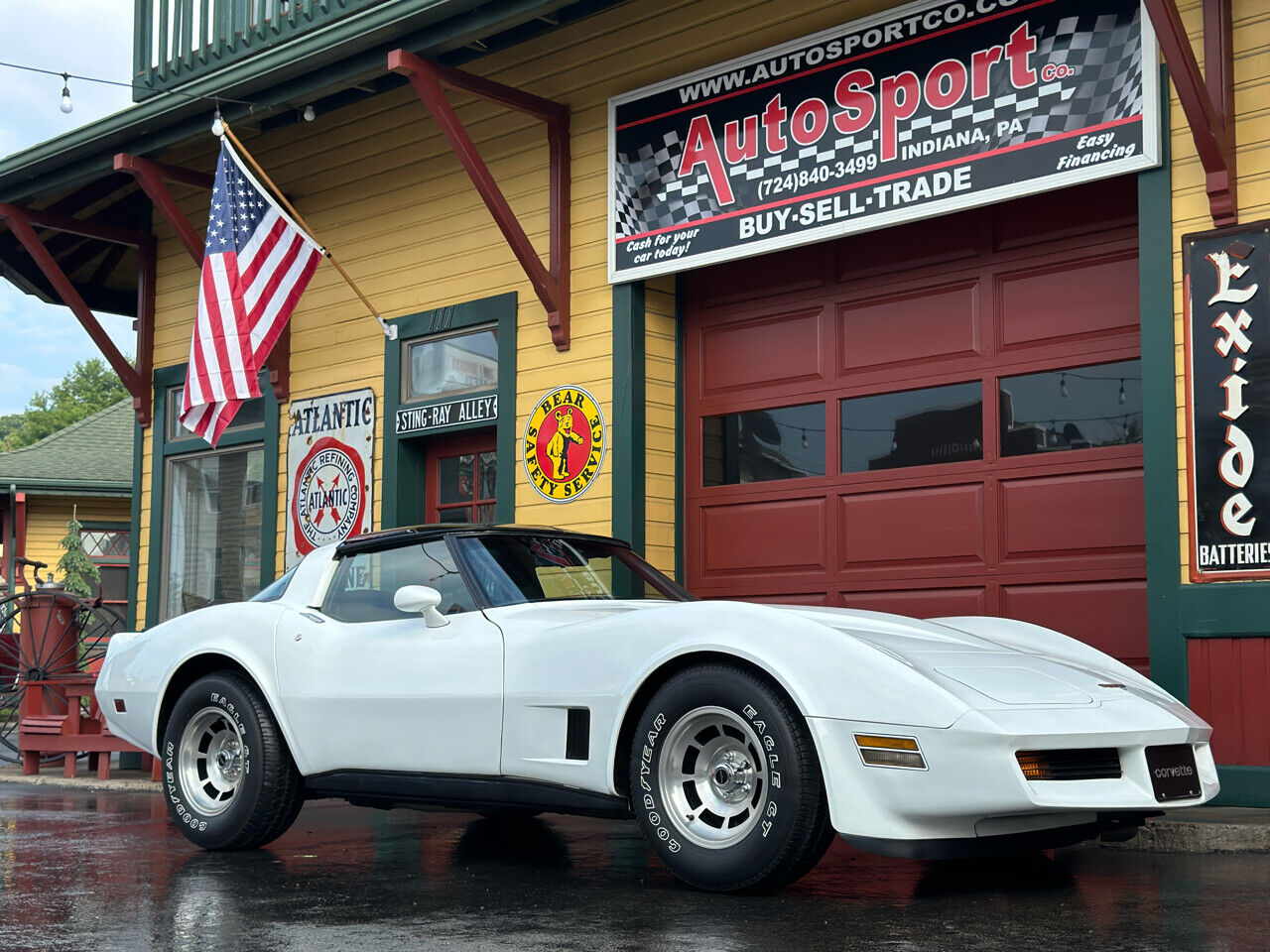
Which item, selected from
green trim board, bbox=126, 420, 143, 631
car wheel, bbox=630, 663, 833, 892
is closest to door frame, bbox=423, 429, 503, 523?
green trim board, bbox=126, 420, 143, 631

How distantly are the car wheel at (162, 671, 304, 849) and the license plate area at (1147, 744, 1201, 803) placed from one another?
11.7ft

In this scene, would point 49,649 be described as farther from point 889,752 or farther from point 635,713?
point 889,752

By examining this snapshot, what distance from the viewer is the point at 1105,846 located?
6512mm

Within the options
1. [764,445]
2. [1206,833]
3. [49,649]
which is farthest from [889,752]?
[49,649]

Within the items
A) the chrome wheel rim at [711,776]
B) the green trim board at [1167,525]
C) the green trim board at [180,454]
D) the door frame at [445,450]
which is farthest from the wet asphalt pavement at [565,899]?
the green trim board at [180,454]

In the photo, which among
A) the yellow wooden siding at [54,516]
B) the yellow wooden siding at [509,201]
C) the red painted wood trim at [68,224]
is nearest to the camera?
the yellow wooden siding at [509,201]

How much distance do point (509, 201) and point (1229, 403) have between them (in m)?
5.64

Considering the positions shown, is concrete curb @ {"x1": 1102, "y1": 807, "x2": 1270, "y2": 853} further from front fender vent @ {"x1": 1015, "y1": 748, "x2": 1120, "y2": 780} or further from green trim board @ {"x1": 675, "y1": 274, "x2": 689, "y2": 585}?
green trim board @ {"x1": 675, "y1": 274, "x2": 689, "y2": 585}

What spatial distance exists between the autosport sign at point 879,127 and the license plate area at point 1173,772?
141 inches

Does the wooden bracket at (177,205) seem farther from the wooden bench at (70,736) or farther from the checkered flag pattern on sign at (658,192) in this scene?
the checkered flag pattern on sign at (658,192)

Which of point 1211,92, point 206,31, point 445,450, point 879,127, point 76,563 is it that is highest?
point 206,31

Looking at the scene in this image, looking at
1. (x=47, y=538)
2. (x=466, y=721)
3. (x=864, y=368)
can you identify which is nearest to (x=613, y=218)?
(x=864, y=368)

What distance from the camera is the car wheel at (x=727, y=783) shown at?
190 inches

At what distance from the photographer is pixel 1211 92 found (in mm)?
7332
